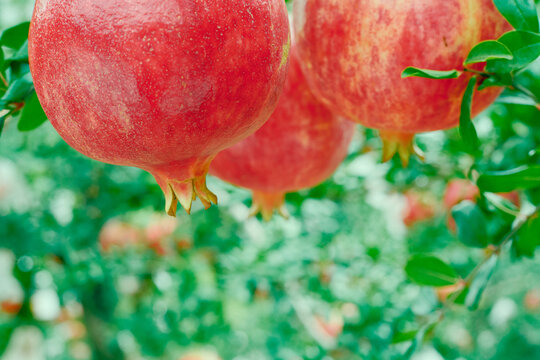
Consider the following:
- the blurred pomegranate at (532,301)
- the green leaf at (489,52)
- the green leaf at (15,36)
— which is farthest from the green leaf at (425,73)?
the blurred pomegranate at (532,301)

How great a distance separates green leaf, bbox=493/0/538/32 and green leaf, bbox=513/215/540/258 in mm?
299

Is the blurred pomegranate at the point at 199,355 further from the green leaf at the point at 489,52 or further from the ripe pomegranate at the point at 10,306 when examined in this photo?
the green leaf at the point at 489,52

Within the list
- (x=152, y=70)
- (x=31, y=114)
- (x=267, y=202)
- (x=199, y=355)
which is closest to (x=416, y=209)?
(x=199, y=355)

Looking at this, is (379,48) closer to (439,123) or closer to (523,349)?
(439,123)

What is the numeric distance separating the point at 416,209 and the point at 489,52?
6.13 ft

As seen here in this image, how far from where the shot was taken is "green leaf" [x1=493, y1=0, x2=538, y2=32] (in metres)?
0.50

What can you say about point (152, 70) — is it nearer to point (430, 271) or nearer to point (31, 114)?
point (31, 114)

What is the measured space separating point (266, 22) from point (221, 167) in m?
0.32

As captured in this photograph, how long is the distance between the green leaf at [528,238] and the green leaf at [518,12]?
11.8 inches

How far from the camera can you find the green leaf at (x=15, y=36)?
1.87ft

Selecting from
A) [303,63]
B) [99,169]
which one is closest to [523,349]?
[99,169]

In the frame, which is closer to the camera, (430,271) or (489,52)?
(489,52)

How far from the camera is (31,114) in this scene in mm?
586

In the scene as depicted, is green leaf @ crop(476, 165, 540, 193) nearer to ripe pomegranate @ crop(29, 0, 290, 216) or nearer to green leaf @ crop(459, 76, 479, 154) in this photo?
green leaf @ crop(459, 76, 479, 154)
